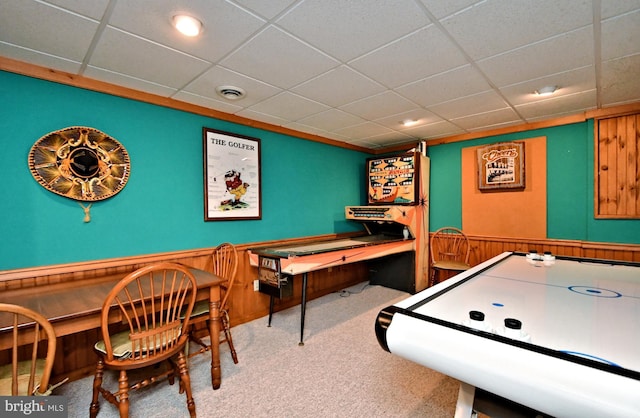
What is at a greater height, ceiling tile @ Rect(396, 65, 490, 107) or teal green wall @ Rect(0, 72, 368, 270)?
ceiling tile @ Rect(396, 65, 490, 107)

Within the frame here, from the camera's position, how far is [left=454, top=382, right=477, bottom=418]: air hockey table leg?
1286mm

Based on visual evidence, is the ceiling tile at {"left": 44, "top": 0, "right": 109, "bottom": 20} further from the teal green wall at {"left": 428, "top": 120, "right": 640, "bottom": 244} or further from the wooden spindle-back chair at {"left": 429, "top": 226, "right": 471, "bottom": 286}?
the teal green wall at {"left": 428, "top": 120, "right": 640, "bottom": 244}

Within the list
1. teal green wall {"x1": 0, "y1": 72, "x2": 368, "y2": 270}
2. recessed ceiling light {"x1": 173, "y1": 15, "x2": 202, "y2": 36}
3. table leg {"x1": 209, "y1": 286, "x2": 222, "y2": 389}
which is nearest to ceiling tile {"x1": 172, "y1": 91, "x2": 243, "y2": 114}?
teal green wall {"x1": 0, "y1": 72, "x2": 368, "y2": 270}

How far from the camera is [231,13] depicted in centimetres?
156

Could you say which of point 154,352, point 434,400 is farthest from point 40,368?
point 434,400

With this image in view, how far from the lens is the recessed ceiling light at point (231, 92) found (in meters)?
2.54

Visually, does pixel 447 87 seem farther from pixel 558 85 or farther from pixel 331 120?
pixel 331 120

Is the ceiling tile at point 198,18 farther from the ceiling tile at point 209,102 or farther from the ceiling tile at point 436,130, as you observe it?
the ceiling tile at point 436,130

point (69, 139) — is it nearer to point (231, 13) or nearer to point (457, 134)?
point (231, 13)

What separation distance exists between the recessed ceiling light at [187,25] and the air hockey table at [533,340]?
192 centimetres

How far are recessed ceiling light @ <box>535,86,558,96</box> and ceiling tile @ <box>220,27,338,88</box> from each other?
6.56 ft

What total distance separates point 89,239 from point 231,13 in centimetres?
211

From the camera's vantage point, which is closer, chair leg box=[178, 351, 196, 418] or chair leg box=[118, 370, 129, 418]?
chair leg box=[118, 370, 129, 418]

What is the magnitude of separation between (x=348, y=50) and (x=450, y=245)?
3.52m
